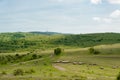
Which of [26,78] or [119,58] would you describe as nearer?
[26,78]

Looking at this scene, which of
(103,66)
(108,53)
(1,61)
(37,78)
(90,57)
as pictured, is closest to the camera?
(37,78)

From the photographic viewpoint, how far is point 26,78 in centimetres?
7200

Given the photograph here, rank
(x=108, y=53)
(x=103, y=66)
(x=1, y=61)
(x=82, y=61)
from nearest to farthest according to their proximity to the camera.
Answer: (x=103, y=66) → (x=82, y=61) → (x=108, y=53) → (x=1, y=61)

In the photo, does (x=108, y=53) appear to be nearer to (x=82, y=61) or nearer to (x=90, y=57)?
(x=90, y=57)

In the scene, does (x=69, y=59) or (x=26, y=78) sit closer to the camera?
(x=26, y=78)

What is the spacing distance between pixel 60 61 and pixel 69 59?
4655mm

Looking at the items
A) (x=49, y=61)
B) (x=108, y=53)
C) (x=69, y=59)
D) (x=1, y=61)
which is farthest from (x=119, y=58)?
(x=1, y=61)

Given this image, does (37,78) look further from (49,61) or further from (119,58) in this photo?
(119,58)

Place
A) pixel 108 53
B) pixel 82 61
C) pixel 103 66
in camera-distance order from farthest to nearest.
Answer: pixel 108 53 < pixel 82 61 < pixel 103 66

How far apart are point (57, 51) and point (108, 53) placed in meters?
26.6

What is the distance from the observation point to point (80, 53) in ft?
448

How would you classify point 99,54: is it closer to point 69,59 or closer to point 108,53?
point 108,53

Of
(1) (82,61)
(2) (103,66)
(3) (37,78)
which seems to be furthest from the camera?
(1) (82,61)

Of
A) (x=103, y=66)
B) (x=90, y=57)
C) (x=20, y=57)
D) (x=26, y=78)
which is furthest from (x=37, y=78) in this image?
(x=20, y=57)
